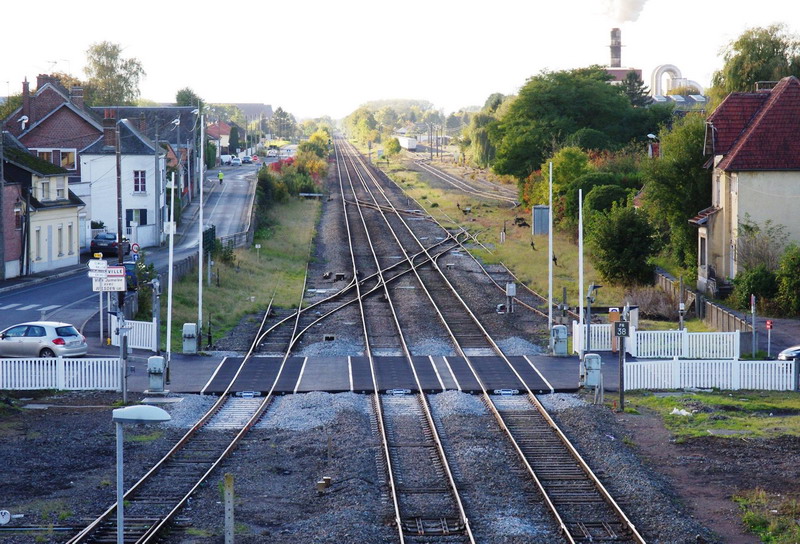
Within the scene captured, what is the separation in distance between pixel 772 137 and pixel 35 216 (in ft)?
101

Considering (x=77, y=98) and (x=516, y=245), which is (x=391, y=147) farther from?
(x=516, y=245)

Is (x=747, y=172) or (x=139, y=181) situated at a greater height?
(x=139, y=181)

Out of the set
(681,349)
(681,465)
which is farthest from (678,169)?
(681,465)

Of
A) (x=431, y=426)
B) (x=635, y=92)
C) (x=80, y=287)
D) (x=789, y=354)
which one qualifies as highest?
(x=635, y=92)

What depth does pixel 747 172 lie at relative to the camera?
3784 centimetres

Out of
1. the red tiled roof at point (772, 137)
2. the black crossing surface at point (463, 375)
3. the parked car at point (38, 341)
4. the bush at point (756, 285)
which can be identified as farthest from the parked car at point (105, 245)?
the bush at point (756, 285)

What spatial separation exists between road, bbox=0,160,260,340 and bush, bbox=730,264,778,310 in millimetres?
20861

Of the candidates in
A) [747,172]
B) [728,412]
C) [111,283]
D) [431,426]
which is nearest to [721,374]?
[728,412]

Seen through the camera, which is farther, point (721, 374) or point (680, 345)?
point (680, 345)

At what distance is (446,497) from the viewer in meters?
14.8

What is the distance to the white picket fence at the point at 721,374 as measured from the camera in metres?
23.7

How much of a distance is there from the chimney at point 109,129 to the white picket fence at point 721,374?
36.9m

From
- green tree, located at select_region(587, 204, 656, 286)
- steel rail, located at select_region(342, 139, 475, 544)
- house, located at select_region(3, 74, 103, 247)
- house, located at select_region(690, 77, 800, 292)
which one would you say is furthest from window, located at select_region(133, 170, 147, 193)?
house, located at select_region(690, 77, 800, 292)

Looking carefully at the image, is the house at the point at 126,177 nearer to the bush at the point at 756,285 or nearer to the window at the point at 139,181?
the window at the point at 139,181
